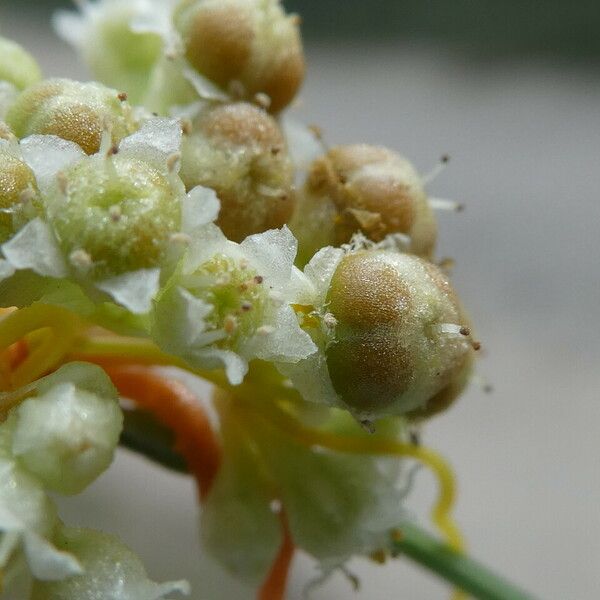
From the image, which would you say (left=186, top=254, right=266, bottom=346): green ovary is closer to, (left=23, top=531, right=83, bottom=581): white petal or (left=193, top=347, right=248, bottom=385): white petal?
(left=193, top=347, right=248, bottom=385): white petal

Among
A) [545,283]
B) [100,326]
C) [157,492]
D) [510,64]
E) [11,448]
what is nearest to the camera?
[11,448]

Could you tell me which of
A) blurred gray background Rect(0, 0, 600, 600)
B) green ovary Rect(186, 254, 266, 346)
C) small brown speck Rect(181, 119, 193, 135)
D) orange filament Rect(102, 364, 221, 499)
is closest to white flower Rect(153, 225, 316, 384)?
green ovary Rect(186, 254, 266, 346)

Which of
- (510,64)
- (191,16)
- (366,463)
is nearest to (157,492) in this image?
(366,463)

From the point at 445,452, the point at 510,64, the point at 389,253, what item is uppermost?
the point at 389,253

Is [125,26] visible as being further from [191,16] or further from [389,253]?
[389,253]

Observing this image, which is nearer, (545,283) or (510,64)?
(545,283)

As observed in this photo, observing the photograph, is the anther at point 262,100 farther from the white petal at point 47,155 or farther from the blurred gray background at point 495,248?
the blurred gray background at point 495,248

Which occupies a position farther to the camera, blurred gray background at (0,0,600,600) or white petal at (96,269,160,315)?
blurred gray background at (0,0,600,600)
